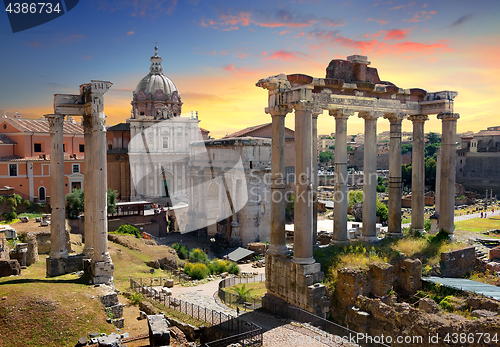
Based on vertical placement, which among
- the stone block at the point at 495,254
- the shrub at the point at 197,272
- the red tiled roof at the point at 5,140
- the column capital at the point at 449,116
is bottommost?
the stone block at the point at 495,254

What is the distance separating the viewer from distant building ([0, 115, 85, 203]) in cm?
3884

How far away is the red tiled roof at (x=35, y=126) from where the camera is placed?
40750mm

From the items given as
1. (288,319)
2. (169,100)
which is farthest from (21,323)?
(169,100)

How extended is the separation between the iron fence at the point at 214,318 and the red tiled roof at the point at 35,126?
1095 inches

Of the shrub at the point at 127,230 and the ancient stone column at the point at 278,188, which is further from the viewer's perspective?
the shrub at the point at 127,230

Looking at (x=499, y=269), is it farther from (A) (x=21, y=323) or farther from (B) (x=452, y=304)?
(A) (x=21, y=323)

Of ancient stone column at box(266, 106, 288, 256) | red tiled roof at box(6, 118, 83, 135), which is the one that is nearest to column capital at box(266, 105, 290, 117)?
ancient stone column at box(266, 106, 288, 256)

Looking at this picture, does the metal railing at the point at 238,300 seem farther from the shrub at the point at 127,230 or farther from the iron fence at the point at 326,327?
the shrub at the point at 127,230

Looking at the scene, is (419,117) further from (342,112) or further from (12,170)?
(12,170)

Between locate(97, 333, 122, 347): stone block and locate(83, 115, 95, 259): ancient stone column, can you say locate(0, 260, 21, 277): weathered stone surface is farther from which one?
locate(97, 333, 122, 347): stone block

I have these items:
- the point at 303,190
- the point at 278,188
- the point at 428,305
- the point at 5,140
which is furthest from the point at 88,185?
the point at 5,140

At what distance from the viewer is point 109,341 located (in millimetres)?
11195

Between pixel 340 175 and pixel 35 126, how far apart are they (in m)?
36.6

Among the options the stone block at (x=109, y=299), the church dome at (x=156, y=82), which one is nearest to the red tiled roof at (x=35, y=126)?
the church dome at (x=156, y=82)
